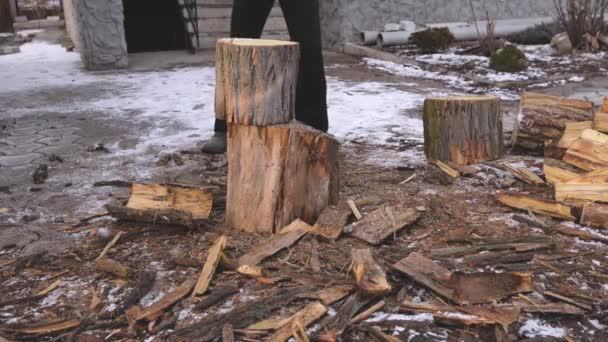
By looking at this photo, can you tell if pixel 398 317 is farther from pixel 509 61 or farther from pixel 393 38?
pixel 393 38

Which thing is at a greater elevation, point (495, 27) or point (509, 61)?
point (495, 27)

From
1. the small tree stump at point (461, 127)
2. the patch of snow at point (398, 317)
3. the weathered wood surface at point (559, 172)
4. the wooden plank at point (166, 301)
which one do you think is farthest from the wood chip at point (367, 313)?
the small tree stump at point (461, 127)

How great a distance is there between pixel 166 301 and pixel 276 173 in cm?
68

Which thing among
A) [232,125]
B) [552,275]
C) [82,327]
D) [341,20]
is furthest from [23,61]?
[552,275]

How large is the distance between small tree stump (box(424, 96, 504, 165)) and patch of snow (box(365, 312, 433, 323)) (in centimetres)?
147

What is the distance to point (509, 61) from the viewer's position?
6.15m

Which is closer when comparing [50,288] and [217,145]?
[50,288]

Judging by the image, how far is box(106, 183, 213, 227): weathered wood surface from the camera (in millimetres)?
2318

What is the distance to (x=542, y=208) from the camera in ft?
7.93

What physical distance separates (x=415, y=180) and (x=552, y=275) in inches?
39.6

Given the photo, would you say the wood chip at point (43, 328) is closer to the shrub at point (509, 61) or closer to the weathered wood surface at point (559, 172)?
the weathered wood surface at point (559, 172)

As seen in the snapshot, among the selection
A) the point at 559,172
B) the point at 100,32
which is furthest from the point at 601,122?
the point at 100,32

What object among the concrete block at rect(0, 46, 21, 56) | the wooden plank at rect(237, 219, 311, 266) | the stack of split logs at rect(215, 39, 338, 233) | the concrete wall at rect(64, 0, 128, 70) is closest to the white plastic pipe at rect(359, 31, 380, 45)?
the concrete wall at rect(64, 0, 128, 70)

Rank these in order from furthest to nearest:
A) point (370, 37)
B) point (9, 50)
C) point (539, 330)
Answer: point (9, 50)
point (370, 37)
point (539, 330)
